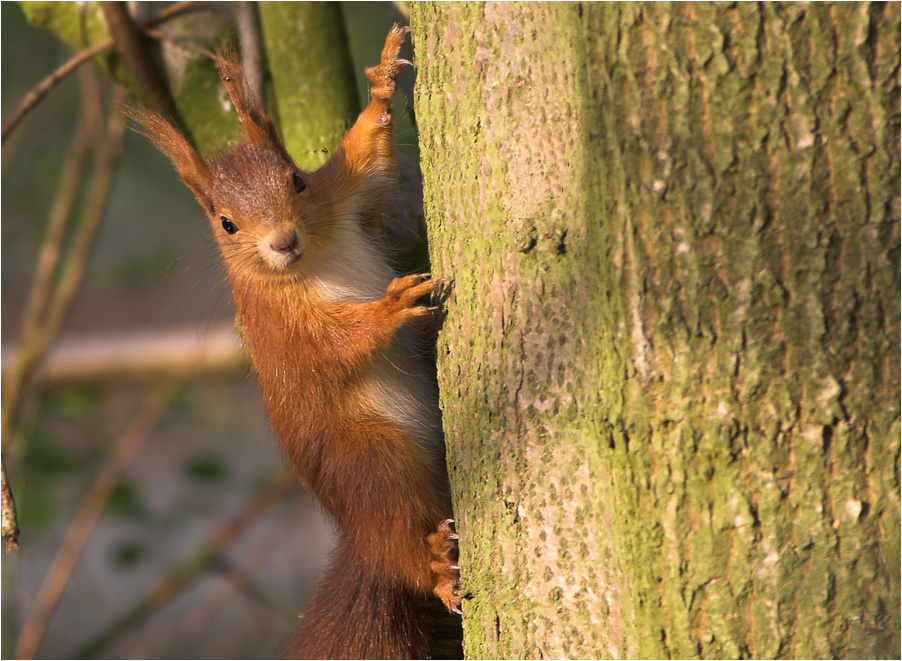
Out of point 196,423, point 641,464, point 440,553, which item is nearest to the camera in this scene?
point 641,464

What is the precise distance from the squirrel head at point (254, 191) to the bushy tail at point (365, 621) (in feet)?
2.55

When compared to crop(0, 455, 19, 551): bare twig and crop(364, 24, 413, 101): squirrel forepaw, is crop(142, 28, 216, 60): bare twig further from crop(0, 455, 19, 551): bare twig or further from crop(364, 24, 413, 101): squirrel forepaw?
crop(0, 455, 19, 551): bare twig

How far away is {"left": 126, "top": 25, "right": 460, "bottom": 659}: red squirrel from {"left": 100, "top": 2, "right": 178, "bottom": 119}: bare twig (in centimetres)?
40

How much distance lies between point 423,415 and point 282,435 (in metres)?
0.36

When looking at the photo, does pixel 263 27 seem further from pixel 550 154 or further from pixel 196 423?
pixel 196 423

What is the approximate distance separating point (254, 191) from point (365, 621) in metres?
1.12

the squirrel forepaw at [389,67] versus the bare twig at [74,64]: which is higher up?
the bare twig at [74,64]

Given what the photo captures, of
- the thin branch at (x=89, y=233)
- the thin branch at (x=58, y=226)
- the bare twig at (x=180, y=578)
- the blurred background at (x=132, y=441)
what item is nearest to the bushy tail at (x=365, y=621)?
the blurred background at (x=132, y=441)

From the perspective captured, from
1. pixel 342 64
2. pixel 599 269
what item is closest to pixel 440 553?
pixel 599 269

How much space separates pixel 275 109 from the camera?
266cm

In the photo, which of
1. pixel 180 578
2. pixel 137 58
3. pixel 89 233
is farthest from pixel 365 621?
pixel 89 233

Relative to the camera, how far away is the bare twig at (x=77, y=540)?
383cm

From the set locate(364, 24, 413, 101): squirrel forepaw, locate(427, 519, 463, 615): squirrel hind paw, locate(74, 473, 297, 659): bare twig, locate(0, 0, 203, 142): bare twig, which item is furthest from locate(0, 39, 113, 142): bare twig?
locate(74, 473, 297, 659): bare twig

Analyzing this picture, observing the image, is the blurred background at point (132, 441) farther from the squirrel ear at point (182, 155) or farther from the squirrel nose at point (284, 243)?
the squirrel nose at point (284, 243)
